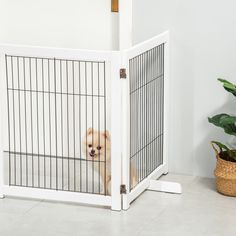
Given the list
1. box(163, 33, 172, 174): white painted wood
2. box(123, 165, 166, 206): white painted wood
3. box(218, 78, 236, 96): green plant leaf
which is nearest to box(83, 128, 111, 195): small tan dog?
box(123, 165, 166, 206): white painted wood

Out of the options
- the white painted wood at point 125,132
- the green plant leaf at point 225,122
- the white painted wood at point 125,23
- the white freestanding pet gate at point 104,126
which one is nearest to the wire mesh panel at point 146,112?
the white freestanding pet gate at point 104,126

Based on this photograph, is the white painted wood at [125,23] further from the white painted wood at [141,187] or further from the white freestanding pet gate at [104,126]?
the white painted wood at [141,187]

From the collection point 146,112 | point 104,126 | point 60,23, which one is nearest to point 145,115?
point 146,112

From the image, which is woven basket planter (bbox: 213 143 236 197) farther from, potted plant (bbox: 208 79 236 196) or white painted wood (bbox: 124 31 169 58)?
white painted wood (bbox: 124 31 169 58)

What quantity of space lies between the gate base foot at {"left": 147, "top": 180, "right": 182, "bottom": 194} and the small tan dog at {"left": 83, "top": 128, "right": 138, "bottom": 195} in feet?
1.09

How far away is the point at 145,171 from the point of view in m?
3.90

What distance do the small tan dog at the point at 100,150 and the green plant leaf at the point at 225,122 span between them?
56cm

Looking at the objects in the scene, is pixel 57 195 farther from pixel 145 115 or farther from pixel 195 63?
pixel 195 63

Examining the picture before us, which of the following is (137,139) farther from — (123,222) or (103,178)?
(123,222)

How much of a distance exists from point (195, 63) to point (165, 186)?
0.69 m

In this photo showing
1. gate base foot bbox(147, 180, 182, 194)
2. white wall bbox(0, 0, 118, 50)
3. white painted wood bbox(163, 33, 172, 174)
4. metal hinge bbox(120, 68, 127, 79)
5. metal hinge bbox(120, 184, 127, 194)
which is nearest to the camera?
metal hinge bbox(120, 68, 127, 79)

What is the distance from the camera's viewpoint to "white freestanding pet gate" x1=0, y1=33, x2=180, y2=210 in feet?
11.6

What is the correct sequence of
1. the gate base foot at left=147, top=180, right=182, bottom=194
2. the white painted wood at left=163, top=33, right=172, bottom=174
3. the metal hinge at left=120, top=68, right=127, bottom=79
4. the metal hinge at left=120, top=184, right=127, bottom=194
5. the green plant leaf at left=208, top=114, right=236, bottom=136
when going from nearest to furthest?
1. the metal hinge at left=120, top=68, right=127, bottom=79
2. the metal hinge at left=120, top=184, right=127, bottom=194
3. the green plant leaf at left=208, top=114, right=236, bottom=136
4. the gate base foot at left=147, top=180, right=182, bottom=194
5. the white painted wood at left=163, top=33, right=172, bottom=174

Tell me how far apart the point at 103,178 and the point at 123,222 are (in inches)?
12.3
